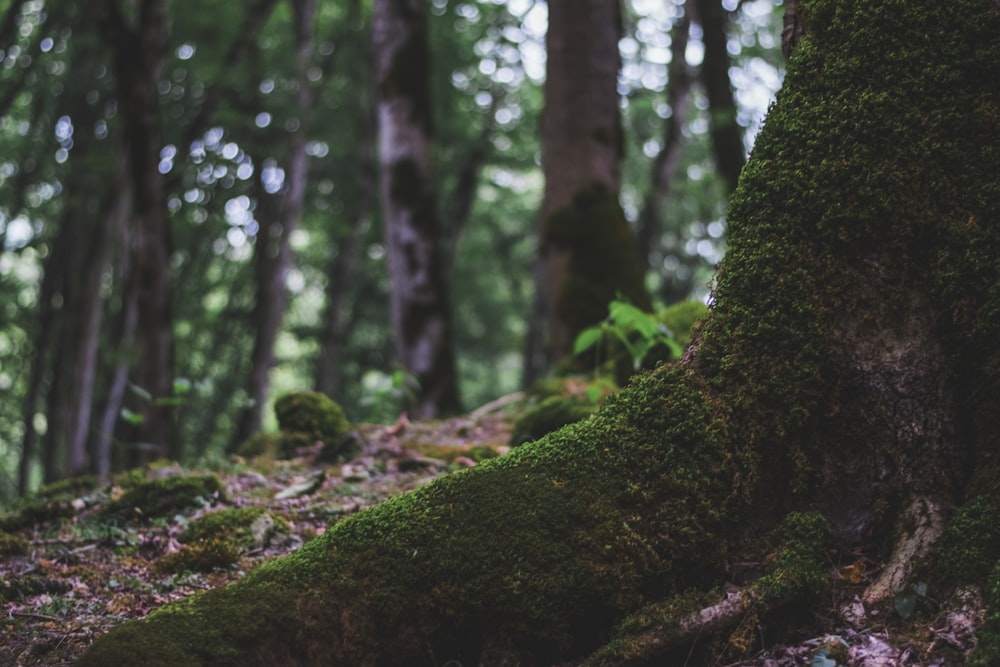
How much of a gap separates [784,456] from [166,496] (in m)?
3.47

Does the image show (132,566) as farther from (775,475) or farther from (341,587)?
(775,475)

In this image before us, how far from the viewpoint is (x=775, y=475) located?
10.1 ft

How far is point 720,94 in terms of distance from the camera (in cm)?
1270

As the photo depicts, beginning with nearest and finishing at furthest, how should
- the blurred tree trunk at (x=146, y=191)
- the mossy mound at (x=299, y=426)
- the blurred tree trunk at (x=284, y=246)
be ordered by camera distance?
1. the mossy mound at (x=299, y=426)
2. the blurred tree trunk at (x=146, y=191)
3. the blurred tree trunk at (x=284, y=246)

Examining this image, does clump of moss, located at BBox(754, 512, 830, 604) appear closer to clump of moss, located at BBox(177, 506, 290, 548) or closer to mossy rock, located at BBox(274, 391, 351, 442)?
clump of moss, located at BBox(177, 506, 290, 548)

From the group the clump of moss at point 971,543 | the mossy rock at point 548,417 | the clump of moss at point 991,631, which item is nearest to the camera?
the clump of moss at point 991,631

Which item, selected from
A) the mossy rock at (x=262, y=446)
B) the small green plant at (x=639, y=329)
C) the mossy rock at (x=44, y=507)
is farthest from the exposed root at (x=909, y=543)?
the mossy rock at (x=262, y=446)

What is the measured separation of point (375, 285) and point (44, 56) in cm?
1076

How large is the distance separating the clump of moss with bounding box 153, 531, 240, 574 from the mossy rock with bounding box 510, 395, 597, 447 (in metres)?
2.18

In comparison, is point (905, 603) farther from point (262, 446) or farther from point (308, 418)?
point (262, 446)

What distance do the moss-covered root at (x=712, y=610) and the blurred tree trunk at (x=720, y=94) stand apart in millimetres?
9732

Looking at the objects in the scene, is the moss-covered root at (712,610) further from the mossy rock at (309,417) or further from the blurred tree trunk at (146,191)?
the blurred tree trunk at (146,191)

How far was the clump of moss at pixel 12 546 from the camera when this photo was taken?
4.22 meters

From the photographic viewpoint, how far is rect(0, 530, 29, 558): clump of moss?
4.22 metres
